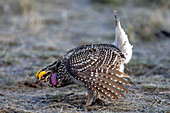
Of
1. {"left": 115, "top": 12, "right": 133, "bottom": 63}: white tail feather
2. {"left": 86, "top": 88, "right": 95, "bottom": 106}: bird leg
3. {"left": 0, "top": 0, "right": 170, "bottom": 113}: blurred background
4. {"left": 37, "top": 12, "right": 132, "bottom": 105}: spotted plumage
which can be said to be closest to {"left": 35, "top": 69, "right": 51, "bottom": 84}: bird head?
{"left": 37, "top": 12, "right": 132, "bottom": 105}: spotted plumage

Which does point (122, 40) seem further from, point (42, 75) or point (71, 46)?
point (71, 46)

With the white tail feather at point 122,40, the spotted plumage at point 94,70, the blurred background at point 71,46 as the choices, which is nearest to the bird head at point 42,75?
the spotted plumage at point 94,70

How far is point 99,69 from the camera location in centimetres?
470

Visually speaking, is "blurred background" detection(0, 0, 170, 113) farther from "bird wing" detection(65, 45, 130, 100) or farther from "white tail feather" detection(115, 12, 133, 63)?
"white tail feather" detection(115, 12, 133, 63)

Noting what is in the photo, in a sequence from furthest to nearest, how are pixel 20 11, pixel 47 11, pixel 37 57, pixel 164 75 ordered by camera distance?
pixel 47 11
pixel 20 11
pixel 37 57
pixel 164 75

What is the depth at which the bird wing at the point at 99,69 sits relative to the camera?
4613 millimetres

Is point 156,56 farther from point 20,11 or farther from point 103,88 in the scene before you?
point 20,11

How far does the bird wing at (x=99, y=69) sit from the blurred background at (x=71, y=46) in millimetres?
384

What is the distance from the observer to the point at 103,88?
4609 millimetres

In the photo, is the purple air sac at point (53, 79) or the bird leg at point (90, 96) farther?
the purple air sac at point (53, 79)


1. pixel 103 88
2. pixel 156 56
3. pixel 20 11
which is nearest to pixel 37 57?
pixel 156 56

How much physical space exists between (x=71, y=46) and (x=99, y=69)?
519 centimetres

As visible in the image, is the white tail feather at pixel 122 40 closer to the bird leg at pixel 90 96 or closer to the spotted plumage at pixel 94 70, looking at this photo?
the spotted plumage at pixel 94 70

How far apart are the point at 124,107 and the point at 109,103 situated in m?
0.36
